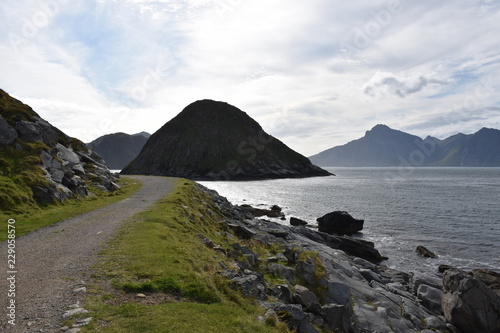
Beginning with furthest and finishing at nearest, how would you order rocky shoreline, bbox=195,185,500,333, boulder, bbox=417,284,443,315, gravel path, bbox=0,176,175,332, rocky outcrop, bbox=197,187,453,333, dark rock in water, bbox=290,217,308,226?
dark rock in water, bbox=290,217,308,226
boulder, bbox=417,284,443,315
rocky shoreline, bbox=195,185,500,333
rocky outcrop, bbox=197,187,453,333
gravel path, bbox=0,176,175,332

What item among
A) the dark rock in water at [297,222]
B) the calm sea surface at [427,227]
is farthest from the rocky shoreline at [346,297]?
the dark rock in water at [297,222]

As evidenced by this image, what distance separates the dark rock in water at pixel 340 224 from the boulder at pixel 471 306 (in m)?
34.1

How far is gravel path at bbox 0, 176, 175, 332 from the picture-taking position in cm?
995

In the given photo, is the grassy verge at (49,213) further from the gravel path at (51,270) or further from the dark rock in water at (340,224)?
the dark rock in water at (340,224)

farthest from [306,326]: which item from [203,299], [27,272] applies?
→ [27,272]

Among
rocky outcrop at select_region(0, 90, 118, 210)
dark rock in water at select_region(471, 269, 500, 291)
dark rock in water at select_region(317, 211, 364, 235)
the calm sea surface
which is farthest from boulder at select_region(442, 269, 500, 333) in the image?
rocky outcrop at select_region(0, 90, 118, 210)

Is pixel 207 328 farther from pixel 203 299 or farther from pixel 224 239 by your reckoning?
pixel 224 239

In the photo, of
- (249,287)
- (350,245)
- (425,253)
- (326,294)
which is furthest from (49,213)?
(425,253)

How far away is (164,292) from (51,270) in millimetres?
5713

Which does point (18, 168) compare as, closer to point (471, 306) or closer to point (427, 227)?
point (471, 306)

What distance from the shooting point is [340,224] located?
58.6m

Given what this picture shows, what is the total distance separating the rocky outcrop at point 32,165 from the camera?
3158 cm

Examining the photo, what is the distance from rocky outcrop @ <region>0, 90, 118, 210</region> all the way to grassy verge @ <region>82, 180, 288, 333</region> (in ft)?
57.5

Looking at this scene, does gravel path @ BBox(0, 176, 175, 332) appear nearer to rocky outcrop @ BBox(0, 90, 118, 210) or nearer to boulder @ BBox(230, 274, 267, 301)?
boulder @ BBox(230, 274, 267, 301)
